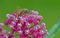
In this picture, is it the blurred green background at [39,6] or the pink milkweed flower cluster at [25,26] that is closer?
the pink milkweed flower cluster at [25,26]

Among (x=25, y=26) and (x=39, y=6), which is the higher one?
(x=39, y=6)

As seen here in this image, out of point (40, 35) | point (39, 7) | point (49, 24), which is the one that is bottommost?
point (40, 35)

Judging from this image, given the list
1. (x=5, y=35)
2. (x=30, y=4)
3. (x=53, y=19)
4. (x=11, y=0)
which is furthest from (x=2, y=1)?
(x=5, y=35)

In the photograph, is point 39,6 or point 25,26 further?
point 39,6

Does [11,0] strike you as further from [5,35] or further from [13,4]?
[5,35]

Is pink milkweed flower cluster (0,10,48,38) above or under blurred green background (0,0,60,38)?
under

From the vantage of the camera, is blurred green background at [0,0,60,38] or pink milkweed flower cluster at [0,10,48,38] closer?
pink milkweed flower cluster at [0,10,48,38]

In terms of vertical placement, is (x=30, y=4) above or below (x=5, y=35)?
above

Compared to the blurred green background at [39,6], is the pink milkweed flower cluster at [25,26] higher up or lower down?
lower down
